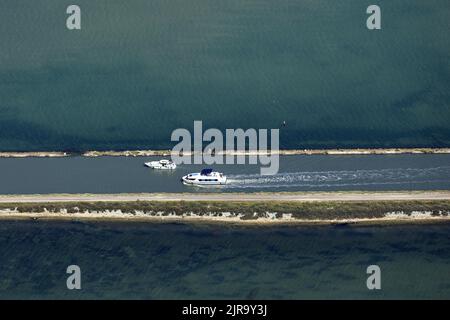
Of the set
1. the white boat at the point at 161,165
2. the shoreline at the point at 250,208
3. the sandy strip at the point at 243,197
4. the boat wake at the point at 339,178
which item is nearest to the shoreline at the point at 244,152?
the white boat at the point at 161,165

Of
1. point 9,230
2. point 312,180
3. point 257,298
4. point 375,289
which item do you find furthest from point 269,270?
point 9,230

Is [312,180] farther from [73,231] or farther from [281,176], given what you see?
[73,231]

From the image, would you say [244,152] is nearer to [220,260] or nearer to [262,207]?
[262,207]

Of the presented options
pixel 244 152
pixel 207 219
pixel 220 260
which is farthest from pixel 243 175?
pixel 220 260

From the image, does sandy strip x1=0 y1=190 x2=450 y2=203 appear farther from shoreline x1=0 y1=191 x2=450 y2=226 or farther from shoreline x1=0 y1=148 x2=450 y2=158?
shoreline x1=0 y1=148 x2=450 y2=158

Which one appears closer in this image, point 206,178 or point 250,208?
point 250,208

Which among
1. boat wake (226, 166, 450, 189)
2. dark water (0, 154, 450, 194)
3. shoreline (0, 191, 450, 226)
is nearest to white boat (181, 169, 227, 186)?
dark water (0, 154, 450, 194)
